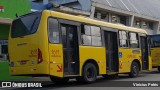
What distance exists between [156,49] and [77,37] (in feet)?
33.3

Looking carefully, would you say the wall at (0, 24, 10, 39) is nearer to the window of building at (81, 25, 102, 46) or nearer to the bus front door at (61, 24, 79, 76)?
the window of building at (81, 25, 102, 46)

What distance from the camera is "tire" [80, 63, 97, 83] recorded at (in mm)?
13922

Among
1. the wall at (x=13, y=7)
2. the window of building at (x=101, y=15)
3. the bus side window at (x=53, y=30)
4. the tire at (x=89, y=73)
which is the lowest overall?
the tire at (x=89, y=73)

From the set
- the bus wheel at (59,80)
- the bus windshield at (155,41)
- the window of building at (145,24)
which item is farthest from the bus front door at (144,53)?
the window of building at (145,24)

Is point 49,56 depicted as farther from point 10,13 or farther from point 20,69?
point 10,13

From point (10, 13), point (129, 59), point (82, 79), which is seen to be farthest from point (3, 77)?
point (129, 59)

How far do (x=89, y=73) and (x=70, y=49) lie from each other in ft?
5.49

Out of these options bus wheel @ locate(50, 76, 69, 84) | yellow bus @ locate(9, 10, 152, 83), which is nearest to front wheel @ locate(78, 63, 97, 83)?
yellow bus @ locate(9, 10, 152, 83)

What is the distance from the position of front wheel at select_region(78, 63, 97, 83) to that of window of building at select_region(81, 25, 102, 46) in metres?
1.01

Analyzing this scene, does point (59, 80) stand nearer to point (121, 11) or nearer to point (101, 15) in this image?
point (101, 15)

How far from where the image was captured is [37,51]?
1227cm

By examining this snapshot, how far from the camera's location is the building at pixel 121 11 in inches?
1367

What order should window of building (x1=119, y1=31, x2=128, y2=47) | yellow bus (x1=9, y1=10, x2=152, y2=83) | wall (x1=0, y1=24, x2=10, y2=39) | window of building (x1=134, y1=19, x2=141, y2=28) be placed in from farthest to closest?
window of building (x1=134, y1=19, x2=141, y2=28), wall (x1=0, y1=24, x2=10, y2=39), window of building (x1=119, y1=31, x2=128, y2=47), yellow bus (x1=9, y1=10, x2=152, y2=83)

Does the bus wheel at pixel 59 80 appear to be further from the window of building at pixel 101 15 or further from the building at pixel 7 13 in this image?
the window of building at pixel 101 15
